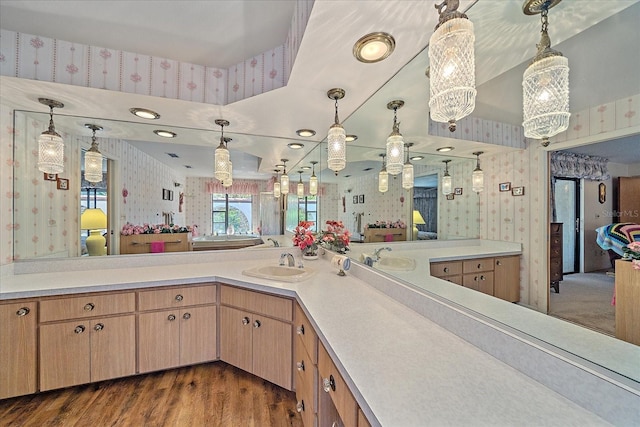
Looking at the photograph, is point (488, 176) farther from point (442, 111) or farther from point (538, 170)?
point (442, 111)

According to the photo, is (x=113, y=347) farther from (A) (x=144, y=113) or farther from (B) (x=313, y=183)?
(B) (x=313, y=183)

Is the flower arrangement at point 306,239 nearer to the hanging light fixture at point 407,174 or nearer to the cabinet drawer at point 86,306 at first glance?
the hanging light fixture at point 407,174

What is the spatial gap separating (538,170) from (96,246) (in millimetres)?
3136

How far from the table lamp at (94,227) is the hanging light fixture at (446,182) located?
285 cm

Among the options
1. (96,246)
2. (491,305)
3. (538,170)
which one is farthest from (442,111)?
(96,246)

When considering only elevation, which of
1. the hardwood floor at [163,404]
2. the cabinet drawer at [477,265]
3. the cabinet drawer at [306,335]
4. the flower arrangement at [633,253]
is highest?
the flower arrangement at [633,253]

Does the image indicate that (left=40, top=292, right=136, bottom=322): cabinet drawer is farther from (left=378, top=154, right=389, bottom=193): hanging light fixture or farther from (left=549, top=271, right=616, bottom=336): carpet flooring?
(left=549, top=271, right=616, bottom=336): carpet flooring

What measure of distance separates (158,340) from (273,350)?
923mm

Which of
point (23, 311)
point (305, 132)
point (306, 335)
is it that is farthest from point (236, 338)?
point (305, 132)

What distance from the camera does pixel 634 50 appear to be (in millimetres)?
548

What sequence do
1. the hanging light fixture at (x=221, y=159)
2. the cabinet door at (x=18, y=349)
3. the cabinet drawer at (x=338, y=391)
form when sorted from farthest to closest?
the hanging light fixture at (x=221, y=159), the cabinet door at (x=18, y=349), the cabinet drawer at (x=338, y=391)

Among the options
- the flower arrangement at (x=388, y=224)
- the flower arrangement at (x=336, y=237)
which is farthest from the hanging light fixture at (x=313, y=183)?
the flower arrangement at (x=388, y=224)

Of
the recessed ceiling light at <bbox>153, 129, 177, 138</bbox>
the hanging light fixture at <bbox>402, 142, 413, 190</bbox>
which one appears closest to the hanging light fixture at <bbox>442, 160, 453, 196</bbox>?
the hanging light fixture at <bbox>402, 142, 413, 190</bbox>

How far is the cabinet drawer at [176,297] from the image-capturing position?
1827 millimetres
